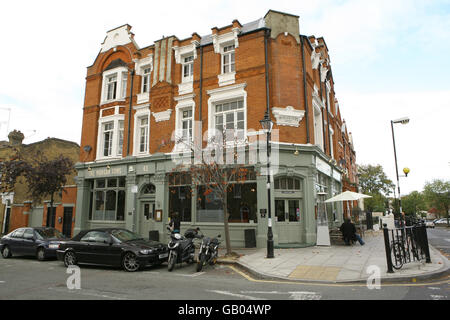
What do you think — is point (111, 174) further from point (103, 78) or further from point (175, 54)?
point (175, 54)

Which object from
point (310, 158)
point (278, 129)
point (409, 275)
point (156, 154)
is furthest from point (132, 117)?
point (409, 275)

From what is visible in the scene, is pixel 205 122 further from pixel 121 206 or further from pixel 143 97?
pixel 121 206

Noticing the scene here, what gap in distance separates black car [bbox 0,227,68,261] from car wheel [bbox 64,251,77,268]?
6.88ft

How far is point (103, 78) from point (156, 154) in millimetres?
8175

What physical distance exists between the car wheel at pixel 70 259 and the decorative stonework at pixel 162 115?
9.59 meters

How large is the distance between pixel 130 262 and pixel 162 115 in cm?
1048

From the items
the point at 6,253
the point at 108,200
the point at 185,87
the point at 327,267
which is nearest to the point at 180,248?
the point at 327,267

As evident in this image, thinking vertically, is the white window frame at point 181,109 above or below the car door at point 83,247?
above

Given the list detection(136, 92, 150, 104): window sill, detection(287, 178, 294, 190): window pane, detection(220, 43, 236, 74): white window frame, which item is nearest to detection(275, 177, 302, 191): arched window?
detection(287, 178, 294, 190): window pane

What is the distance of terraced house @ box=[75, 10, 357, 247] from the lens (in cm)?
1503

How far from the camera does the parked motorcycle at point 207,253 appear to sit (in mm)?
9523

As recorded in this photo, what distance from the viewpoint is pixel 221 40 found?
1705 centimetres

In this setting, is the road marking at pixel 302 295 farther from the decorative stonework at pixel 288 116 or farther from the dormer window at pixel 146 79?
the dormer window at pixel 146 79

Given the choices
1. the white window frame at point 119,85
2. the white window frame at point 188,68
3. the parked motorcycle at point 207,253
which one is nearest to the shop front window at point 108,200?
the white window frame at point 119,85
